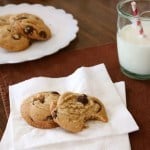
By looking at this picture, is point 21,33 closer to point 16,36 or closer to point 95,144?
point 16,36

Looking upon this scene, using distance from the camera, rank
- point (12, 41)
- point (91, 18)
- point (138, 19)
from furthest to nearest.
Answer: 1. point (91, 18)
2. point (12, 41)
3. point (138, 19)

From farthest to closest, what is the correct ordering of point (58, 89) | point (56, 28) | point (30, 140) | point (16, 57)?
1. point (56, 28)
2. point (16, 57)
3. point (58, 89)
4. point (30, 140)

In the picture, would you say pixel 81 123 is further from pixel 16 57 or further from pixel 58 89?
pixel 16 57

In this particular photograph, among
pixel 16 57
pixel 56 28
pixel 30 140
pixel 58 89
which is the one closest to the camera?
pixel 30 140

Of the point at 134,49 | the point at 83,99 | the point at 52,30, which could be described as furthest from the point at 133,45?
the point at 52,30

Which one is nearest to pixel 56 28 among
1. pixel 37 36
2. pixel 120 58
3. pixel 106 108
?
pixel 37 36

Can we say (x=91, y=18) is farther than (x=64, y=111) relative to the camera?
Yes

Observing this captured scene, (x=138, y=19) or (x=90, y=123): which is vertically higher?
(x=138, y=19)
